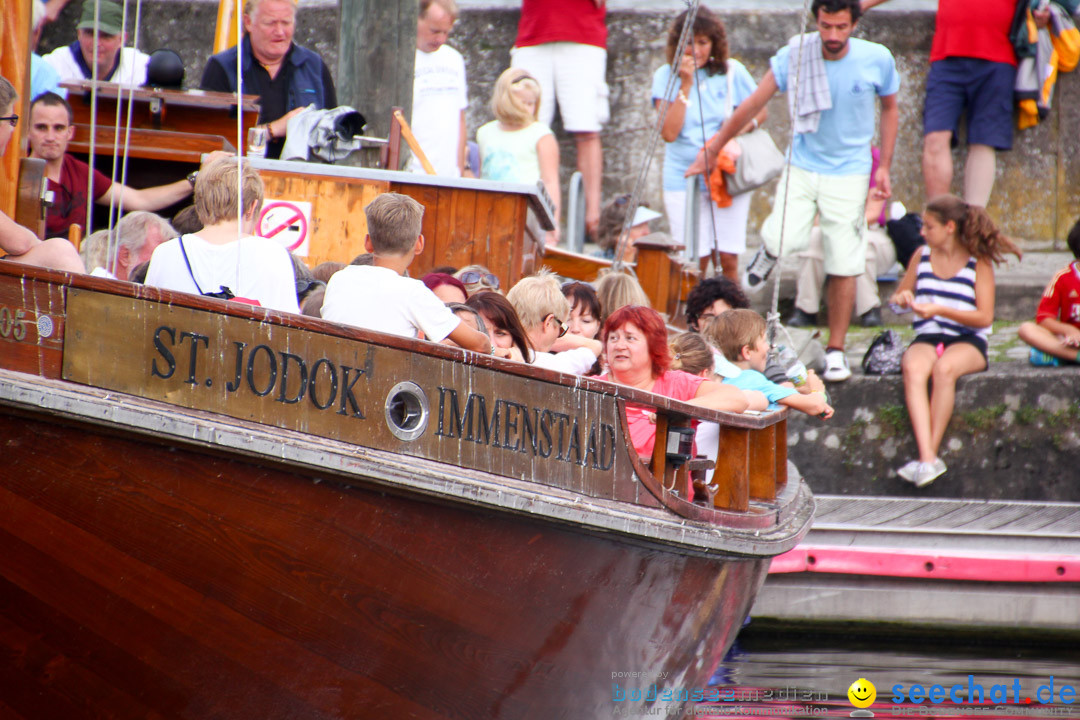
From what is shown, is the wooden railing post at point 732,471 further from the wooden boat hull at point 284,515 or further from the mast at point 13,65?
the mast at point 13,65

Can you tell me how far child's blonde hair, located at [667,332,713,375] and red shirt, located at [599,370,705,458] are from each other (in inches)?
4.1

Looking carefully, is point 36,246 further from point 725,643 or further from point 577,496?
point 725,643

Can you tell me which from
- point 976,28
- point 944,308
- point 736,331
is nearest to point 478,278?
point 736,331

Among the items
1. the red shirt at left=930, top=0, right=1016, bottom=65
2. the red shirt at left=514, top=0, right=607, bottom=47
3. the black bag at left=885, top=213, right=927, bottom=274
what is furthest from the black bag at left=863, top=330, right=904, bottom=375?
the red shirt at left=514, top=0, right=607, bottom=47

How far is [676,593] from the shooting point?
4.25 meters

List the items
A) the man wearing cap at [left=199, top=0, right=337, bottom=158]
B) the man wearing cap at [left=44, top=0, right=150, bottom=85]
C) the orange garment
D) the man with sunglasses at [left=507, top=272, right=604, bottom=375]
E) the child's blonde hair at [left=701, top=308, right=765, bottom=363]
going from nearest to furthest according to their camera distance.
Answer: the man with sunglasses at [left=507, top=272, right=604, bottom=375] → the child's blonde hair at [left=701, top=308, right=765, bottom=363] → the man wearing cap at [left=199, top=0, right=337, bottom=158] → the man wearing cap at [left=44, top=0, right=150, bottom=85] → the orange garment

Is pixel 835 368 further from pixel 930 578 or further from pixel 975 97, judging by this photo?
pixel 975 97

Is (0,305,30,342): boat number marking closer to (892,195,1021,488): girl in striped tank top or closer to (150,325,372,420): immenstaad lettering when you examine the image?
(150,325,372,420): immenstaad lettering

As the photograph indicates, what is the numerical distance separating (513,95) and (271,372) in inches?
183

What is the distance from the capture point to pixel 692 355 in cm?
506

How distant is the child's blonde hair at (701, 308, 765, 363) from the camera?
5688 millimetres

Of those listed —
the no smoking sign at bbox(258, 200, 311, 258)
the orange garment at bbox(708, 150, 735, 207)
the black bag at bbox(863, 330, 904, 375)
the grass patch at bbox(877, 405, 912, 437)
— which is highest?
the orange garment at bbox(708, 150, 735, 207)

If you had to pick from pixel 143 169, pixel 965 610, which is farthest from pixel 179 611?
pixel 965 610

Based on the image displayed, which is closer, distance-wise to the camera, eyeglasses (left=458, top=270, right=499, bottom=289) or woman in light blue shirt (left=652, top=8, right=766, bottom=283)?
eyeglasses (left=458, top=270, right=499, bottom=289)
